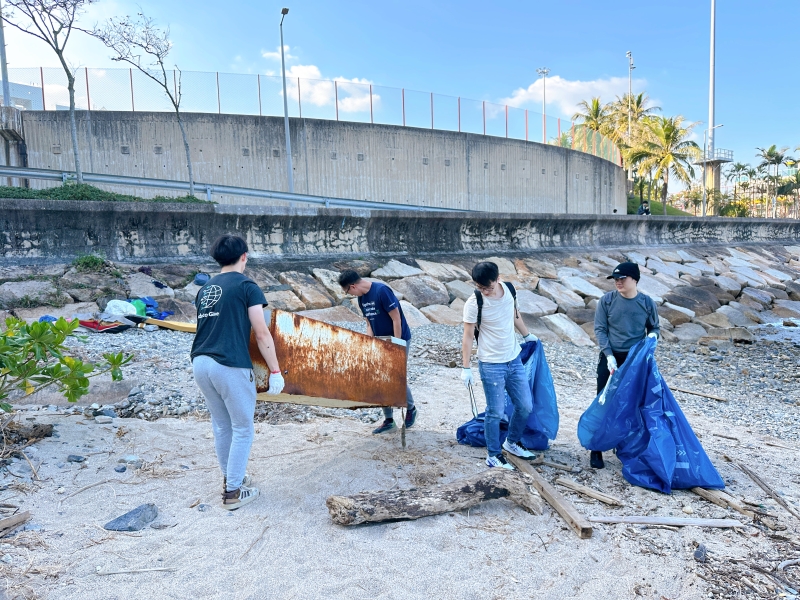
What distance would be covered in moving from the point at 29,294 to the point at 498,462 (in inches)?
282

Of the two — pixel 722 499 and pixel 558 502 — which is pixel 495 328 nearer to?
pixel 558 502

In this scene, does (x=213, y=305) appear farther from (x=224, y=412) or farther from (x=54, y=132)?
(x=54, y=132)

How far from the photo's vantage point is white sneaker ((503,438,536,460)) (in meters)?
3.86

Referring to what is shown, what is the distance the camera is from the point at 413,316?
949 cm

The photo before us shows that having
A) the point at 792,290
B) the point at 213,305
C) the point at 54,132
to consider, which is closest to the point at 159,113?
the point at 54,132

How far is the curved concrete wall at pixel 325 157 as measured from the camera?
16.9 metres

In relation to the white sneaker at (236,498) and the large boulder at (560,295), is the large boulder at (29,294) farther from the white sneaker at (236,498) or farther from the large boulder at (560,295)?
the large boulder at (560,295)

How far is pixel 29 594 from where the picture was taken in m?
2.18

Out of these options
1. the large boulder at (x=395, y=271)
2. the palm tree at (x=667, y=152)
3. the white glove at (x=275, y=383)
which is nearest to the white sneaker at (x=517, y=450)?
the white glove at (x=275, y=383)

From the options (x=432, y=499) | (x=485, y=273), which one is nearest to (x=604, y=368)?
(x=485, y=273)

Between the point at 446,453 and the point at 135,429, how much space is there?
2382mm

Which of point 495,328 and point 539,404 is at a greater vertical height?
point 495,328

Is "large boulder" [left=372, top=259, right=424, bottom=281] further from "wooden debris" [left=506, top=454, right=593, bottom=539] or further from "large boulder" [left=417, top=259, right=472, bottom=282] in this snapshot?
"wooden debris" [left=506, top=454, right=593, bottom=539]

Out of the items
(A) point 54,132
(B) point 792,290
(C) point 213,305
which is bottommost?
(B) point 792,290
